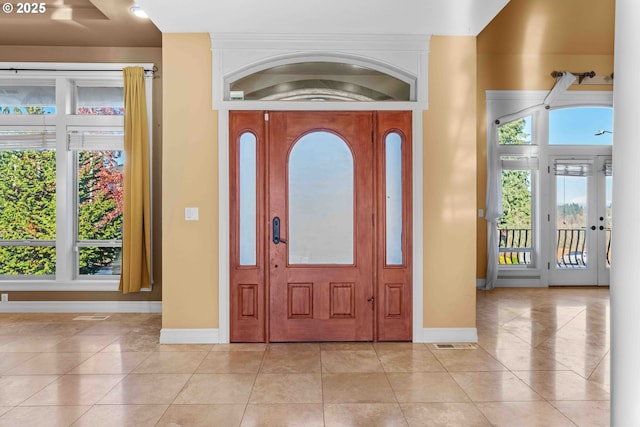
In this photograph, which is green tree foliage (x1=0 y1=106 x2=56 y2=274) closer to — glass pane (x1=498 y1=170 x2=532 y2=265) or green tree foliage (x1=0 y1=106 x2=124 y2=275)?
green tree foliage (x1=0 y1=106 x2=124 y2=275)

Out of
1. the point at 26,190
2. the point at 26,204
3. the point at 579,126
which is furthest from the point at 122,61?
the point at 579,126

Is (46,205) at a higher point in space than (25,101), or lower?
lower

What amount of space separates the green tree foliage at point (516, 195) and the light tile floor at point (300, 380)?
8.87ft

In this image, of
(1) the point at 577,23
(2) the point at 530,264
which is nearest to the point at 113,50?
(1) the point at 577,23

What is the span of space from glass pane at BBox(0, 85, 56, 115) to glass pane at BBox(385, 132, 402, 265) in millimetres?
4390

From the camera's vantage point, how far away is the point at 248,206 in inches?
161

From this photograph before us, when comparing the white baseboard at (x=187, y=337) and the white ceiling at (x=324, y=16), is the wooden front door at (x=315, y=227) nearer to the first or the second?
the white baseboard at (x=187, y=337)

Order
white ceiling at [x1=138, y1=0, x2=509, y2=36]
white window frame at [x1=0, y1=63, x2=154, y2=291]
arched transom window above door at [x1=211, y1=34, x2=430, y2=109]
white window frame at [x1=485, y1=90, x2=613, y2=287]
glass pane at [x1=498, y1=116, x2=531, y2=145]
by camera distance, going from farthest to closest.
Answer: glass pane at [x1=498, y1=116, x2=531, y2=145]
white window frame at [x1=485, y1=90, x2=613, y2=287]
white window frame at [x1=0, y1=63, x2=154, y2=291]
arched transom window above door at [x1=211, y1=34, x2=430, y2=109]
white ceiling at [x1=138, y1=0, x2=509, y2=36]

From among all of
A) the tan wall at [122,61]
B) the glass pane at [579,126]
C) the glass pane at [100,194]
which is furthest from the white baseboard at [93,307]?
the glass pane at [579,126]

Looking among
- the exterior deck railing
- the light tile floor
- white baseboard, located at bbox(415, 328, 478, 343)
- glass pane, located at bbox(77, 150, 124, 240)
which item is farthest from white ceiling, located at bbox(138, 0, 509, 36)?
the exterior deck railing

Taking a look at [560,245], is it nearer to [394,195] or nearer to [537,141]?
[537,141]

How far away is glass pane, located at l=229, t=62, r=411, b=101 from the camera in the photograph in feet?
13.5

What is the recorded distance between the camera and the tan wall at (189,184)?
4.02 m

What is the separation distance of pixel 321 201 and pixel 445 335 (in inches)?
A: 71.7
